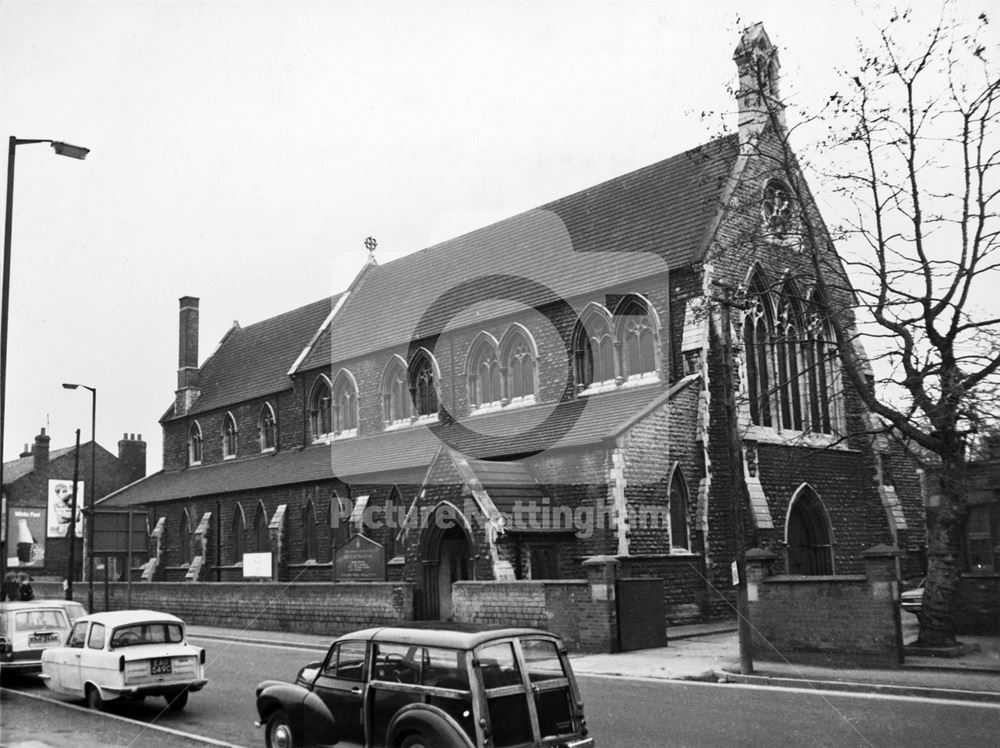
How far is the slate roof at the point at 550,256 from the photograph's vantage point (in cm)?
2736

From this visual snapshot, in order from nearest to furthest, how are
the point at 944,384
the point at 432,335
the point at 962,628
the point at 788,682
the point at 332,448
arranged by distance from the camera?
the point at 788,682, the point at 944,384, the point at 962,628, the point at 432,335, the point at 332,448

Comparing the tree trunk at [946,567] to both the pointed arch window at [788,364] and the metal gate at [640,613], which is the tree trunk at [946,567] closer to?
the metal gate at [640,613]

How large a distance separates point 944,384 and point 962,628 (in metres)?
6.24

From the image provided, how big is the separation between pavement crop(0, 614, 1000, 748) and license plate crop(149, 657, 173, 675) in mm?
1292

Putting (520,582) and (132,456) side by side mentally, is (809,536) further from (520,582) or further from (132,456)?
(132,456)

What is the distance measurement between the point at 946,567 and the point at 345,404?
979 inches

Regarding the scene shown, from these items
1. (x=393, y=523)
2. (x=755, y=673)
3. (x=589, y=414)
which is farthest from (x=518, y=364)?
(x=755, y=673)

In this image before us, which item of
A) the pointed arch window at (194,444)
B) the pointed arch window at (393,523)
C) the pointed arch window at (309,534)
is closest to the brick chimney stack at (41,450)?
the pointed arch window at (194,444)

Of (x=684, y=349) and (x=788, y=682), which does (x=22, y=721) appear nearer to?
(x=788, y=682)

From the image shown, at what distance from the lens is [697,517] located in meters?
24.3

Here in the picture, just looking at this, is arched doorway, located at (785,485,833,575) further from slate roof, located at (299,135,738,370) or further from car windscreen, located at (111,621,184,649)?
car windscreen, located at (111,621,184,649)

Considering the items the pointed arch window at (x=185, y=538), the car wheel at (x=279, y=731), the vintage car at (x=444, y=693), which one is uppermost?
the pointed arch window at (x=185, y=538)

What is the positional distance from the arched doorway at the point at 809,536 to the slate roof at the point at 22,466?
4615 centimetres

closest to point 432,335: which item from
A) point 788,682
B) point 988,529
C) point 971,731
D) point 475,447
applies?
point 475,447
